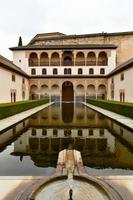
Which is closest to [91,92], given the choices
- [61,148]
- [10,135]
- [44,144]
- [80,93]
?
[80,93]

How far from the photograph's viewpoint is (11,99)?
29.7m

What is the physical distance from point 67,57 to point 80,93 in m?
7.44

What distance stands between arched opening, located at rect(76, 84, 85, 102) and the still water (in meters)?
31.1

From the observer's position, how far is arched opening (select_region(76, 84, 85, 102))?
43.6 m

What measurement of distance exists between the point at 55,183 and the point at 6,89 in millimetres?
23459

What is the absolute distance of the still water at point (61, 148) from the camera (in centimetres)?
623

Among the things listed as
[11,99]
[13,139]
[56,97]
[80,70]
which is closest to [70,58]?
[80,70]

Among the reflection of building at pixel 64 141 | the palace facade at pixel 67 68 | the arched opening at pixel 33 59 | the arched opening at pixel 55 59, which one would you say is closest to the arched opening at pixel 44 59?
the palace facade at pixel 67 68

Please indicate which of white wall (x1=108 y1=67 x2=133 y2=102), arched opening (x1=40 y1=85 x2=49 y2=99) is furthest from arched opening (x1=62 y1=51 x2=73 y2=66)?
white wall (x1=108 y1=67 x2=133 y2=102)

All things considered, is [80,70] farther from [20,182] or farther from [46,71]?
[20,182]

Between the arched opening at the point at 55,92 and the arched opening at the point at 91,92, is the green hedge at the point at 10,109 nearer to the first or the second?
the arched opening at the point at 55,92

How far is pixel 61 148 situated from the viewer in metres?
8.38

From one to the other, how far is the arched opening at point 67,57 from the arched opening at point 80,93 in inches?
185

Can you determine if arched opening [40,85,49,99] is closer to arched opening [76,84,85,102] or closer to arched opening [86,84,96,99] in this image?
arched opening [76,84,85,102]
